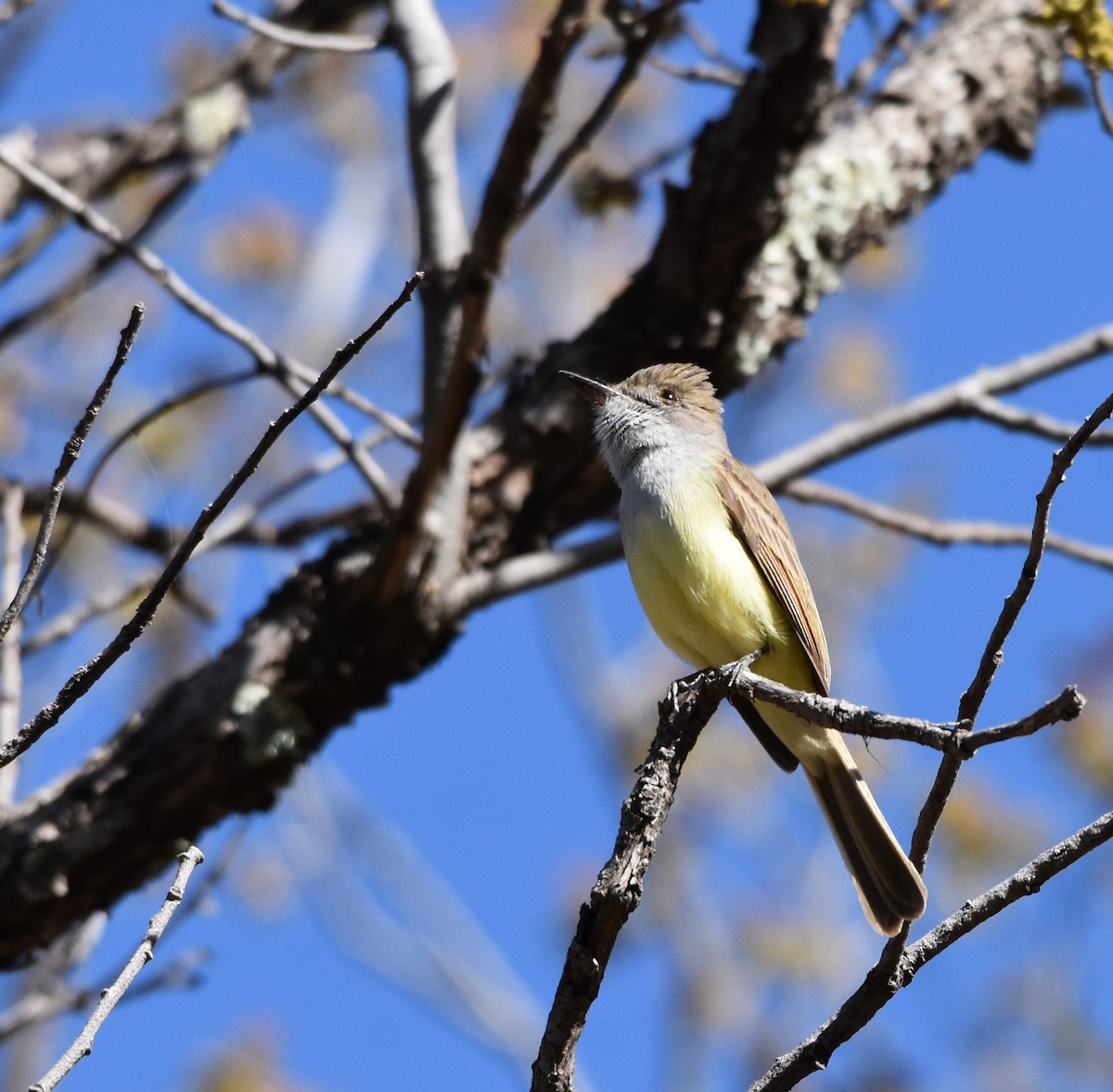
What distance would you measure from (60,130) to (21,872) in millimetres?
3501

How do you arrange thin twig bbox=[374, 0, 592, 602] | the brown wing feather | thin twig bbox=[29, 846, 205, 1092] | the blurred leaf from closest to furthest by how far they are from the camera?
1. thin twig bbox=[29, 846, 205, 1092]
2. thin twig bbox=[374, 0, 592, 602]
3. the brown wing feather
4. the blurred leaf

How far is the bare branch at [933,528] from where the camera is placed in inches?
193

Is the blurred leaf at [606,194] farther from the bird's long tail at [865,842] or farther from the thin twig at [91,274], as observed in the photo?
the bird's long tail at [865,842]

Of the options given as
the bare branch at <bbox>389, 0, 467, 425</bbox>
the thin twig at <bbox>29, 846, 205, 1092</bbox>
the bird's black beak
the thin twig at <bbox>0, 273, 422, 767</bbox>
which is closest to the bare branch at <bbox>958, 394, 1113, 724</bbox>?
the thin twig at <bbox>0, 273, 422, 767</bbox>

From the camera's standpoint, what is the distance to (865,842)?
15.3 feet

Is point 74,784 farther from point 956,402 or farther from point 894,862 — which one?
point 956,402

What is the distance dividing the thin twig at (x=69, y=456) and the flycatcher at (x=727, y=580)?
8.29ft

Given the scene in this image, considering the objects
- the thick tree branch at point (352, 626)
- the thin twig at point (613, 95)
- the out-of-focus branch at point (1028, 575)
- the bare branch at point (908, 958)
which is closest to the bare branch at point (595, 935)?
the bare branch at point (908, 958)

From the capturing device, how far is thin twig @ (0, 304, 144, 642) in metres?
2.16

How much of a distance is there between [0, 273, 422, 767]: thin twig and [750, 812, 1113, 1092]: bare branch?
1.37 metres

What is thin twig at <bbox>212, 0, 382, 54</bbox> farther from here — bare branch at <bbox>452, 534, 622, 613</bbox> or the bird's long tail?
the bird's long tail

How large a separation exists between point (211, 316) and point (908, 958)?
272 centimetres

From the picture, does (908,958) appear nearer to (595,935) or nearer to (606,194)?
(595,935)

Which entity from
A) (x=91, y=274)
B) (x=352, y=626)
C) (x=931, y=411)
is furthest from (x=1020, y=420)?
A: (x=91, y=274)
